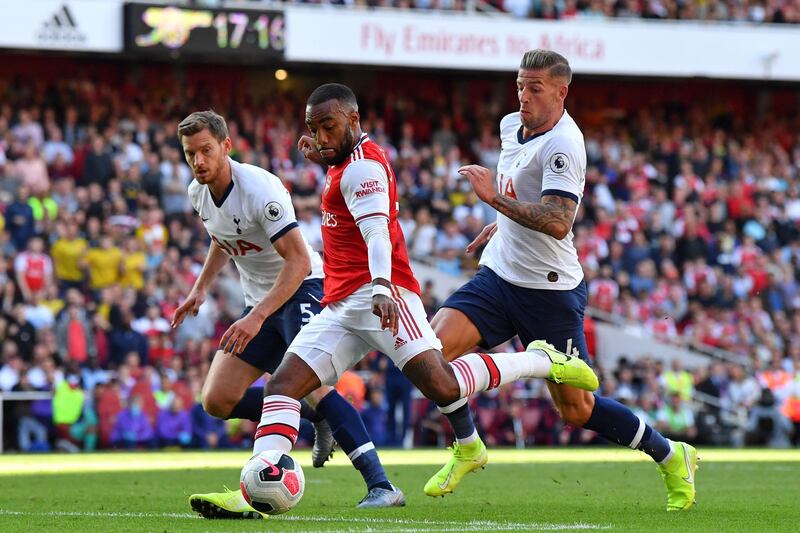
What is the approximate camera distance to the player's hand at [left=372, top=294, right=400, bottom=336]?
23.8 feet

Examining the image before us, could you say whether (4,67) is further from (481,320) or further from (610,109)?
(481,320)

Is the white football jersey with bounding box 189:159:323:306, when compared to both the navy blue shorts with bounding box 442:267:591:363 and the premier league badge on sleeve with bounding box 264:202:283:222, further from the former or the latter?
the navy blue shorts with bounding box 442:267:591:363

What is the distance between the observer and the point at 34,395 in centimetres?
1814

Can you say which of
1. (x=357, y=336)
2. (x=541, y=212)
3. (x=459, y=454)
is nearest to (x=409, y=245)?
(x=459, y=454)

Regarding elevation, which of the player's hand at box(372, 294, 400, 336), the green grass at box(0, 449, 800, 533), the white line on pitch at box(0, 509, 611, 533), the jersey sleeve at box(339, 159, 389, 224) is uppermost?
the jersey sleeve at box(339, 159, 389, 224)

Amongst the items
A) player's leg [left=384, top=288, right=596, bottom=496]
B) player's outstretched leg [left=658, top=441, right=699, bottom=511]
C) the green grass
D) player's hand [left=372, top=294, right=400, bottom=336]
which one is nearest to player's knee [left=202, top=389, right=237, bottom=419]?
the green grass

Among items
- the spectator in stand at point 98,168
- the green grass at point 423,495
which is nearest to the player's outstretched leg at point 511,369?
the green grass at point 423,495

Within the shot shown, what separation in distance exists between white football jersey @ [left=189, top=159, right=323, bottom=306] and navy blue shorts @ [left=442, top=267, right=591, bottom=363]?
110cm

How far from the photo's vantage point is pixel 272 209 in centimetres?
852

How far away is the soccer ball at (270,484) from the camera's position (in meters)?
7.36

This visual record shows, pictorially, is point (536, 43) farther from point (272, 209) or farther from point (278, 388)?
point (278, 388)

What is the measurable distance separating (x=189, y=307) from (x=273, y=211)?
1.18 meters

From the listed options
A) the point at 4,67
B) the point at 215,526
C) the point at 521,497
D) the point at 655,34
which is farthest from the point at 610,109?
the point at 215,526

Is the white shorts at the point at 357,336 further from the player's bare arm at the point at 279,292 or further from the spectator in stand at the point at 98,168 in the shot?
the spectator in stand at the point at 98,168
